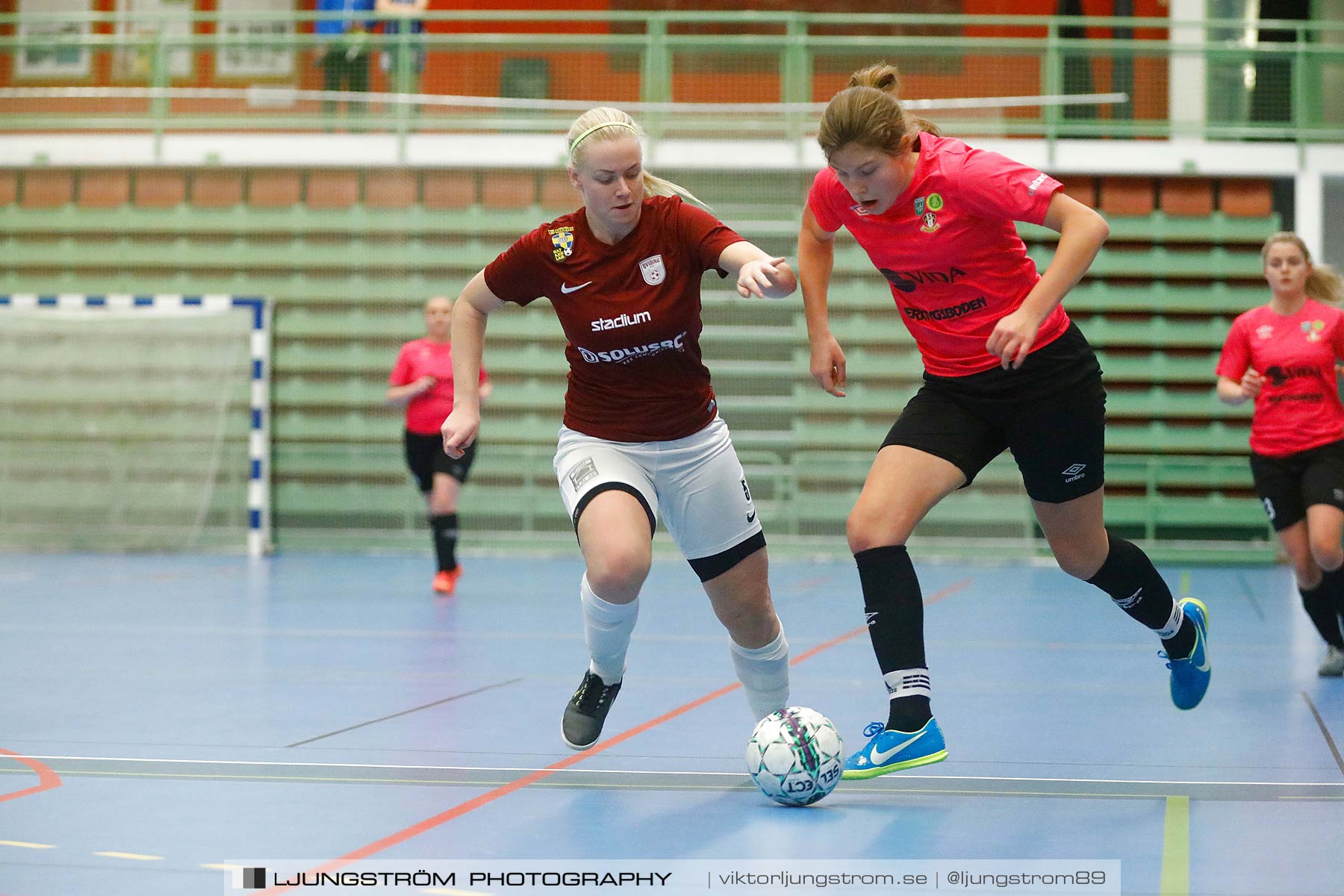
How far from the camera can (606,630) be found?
3855 mm

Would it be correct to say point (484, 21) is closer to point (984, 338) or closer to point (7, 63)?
point (7, 63)

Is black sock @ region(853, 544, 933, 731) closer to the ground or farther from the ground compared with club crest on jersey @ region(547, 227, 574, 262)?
closer to the ground

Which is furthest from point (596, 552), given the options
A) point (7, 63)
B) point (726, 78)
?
point (7, 63)

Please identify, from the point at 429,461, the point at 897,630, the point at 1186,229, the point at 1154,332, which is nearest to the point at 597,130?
the point at 897,630

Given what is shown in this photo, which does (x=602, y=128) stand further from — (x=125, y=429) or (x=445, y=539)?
(x=125, y=429)

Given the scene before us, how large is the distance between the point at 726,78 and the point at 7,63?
645 centimetres

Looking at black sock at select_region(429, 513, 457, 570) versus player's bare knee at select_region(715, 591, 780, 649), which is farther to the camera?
black sock at select_region(429, 513, 457, 570)

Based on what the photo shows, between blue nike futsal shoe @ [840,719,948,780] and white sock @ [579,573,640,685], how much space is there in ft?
2.34

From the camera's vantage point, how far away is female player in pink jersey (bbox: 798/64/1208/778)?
3.54 m

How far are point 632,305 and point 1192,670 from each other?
2.15 metres

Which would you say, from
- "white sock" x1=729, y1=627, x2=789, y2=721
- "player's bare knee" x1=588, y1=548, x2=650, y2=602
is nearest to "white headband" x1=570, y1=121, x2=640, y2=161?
"player's bare knee" x1=588, y1=548, x2=650, y2=602

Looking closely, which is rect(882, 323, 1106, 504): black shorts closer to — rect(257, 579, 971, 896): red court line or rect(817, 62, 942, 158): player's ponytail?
rect(817, 62, 942, 158): player's ponytail

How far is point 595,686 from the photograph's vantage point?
3.97 meters

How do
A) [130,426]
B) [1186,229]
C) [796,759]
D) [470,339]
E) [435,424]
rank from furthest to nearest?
[130,426] < [1186,229] < [435,424] < [470,339] < [796,759]
